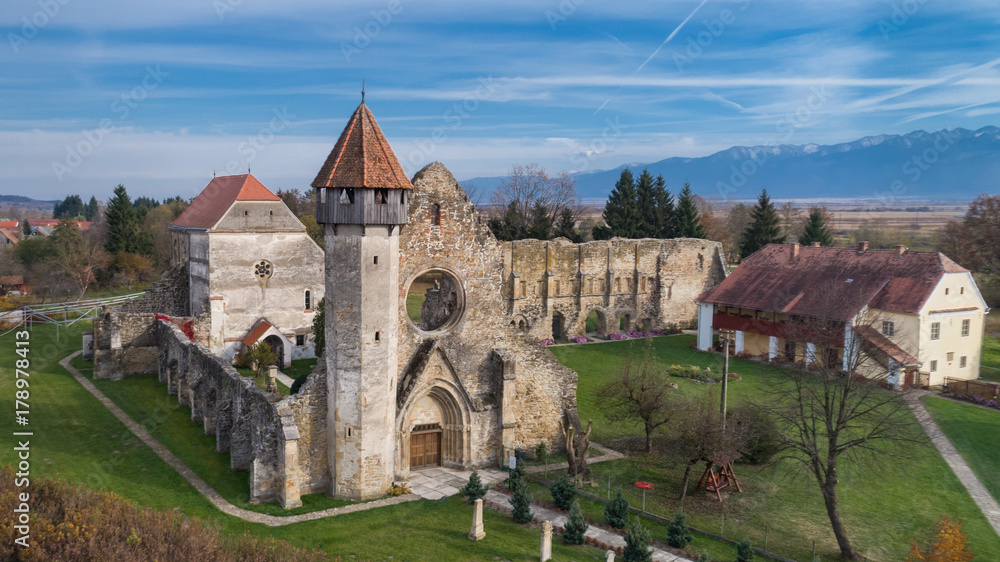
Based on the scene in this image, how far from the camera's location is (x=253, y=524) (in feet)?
Answer: 60.5

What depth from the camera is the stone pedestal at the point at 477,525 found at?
59.2ft

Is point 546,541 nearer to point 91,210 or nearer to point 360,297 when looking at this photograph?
point 360,297

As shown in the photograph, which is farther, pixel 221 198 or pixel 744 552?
pixel 221 198

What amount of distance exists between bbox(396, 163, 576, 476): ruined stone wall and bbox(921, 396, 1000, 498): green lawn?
14709 mm

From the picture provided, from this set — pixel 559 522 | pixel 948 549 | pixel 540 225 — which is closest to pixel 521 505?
pixel 559 522

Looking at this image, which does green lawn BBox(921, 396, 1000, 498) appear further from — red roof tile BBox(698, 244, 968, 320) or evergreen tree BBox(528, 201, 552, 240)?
evergreen tree BBox(528, 201, 552, 240)

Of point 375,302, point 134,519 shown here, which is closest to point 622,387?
point 375,302

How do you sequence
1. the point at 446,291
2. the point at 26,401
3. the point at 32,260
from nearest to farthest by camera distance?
the point at 446,291 → the point at 26,401 → the point at 32,260

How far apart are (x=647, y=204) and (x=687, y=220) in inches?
181

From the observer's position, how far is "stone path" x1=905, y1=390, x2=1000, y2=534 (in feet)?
68.5

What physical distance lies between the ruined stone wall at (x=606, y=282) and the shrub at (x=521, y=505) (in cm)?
2711

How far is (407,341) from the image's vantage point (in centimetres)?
2217

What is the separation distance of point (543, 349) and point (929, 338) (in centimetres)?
2363

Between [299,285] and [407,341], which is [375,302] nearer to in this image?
[407,341]
